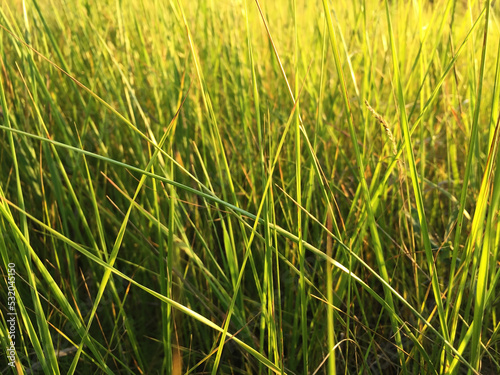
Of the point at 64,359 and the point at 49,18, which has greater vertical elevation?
the point at 49,18

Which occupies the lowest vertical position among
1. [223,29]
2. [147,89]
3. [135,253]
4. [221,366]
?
[221,366]

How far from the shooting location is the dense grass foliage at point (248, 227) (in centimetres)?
51

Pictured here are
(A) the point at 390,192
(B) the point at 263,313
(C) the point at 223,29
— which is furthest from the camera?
(C) the point at 223,29

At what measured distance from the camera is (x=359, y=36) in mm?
1253

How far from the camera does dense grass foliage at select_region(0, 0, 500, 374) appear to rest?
1.66 feet

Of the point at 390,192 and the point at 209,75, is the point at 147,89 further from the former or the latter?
the point at 390,192

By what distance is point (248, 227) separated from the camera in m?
0.59

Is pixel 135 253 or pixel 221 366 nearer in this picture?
pixel 221 366

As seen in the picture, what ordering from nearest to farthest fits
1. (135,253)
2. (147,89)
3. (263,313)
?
(263,313) → (135,253) → (147,89)

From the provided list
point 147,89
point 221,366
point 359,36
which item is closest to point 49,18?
point 147,89

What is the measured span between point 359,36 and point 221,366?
966mm

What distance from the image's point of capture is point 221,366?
27.5 inches

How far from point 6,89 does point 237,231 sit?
66 cm

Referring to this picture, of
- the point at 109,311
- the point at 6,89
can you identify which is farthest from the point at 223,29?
the point at 109,311
